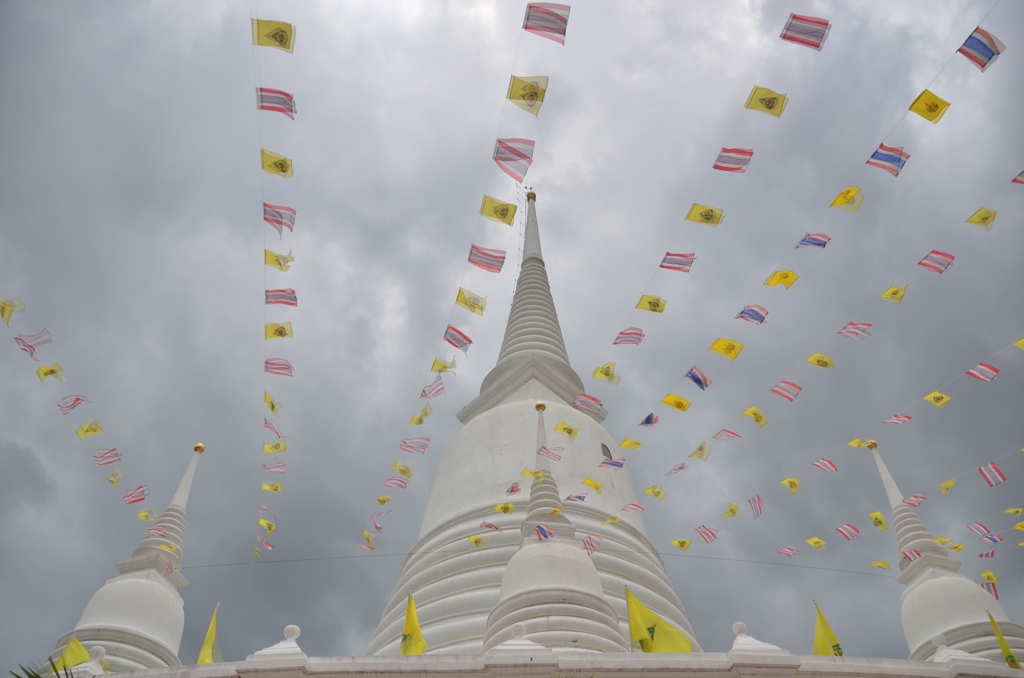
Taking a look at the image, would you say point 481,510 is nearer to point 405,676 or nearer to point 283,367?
point 283,367

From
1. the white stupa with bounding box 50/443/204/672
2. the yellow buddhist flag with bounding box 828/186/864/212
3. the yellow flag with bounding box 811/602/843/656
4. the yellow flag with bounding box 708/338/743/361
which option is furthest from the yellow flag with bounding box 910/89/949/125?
the white stupa with bounding box 50/443/204/672

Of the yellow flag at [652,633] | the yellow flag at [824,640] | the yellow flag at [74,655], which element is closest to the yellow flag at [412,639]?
the yellow flag at [652,633]

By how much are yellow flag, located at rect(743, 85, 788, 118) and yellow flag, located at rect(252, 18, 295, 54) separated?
7.68m

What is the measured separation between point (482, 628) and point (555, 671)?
616cm

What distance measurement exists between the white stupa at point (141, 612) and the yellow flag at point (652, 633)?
7451 millimetres

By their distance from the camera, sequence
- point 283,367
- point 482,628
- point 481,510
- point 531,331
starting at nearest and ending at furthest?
point 482,628 → point 283,367 → point 481,510 → point 531,331

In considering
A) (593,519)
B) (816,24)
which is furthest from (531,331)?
(816,24)

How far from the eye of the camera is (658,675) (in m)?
9.65

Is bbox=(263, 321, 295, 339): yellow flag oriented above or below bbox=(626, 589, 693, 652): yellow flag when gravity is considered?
above

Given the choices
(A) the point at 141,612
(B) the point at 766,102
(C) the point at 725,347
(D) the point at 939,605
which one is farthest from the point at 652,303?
(A) the point at 141,612

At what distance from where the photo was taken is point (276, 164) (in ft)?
46.6

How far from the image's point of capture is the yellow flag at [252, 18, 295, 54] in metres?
12.3

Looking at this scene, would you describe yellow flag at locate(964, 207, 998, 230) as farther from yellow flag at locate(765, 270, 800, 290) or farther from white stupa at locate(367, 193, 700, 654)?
white stupa at locate(367, 193, 700, 654)

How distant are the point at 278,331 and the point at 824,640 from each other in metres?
12.0
